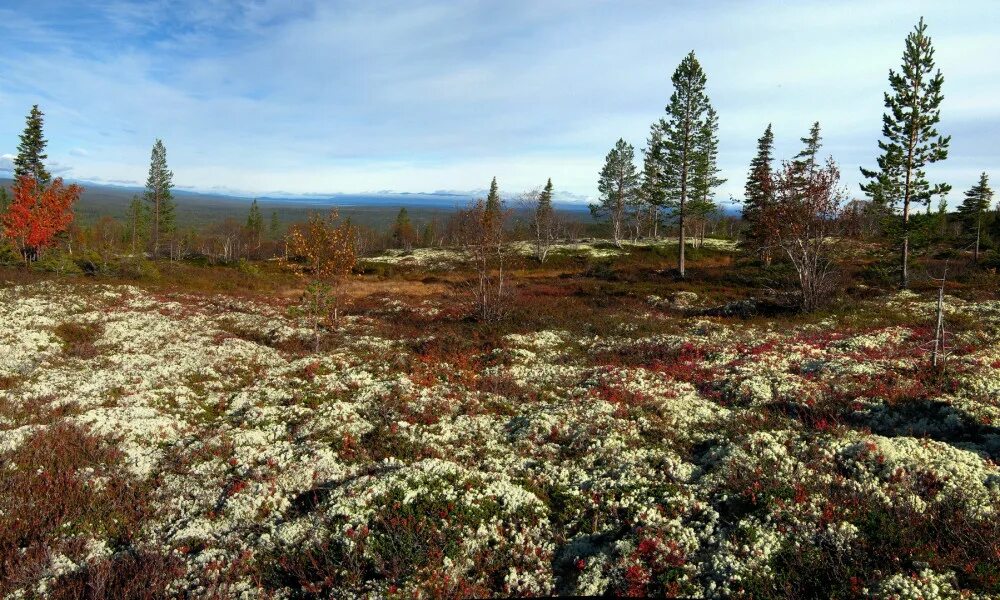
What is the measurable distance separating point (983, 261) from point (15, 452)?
224ft

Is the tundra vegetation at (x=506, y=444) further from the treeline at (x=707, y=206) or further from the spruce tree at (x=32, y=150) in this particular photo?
the spruce tree at (x=32, y=150)

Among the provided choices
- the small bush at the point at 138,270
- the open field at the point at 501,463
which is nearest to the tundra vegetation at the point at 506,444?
the open field at the point at 501,463

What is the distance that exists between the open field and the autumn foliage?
35.7 m

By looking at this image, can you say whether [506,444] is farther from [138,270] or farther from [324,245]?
[138,270]

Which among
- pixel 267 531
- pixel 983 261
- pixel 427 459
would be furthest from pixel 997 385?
pixel 983 261

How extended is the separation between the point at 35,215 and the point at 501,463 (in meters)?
64.5

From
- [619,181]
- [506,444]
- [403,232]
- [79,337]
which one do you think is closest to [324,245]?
[79,337]

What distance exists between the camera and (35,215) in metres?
51.6

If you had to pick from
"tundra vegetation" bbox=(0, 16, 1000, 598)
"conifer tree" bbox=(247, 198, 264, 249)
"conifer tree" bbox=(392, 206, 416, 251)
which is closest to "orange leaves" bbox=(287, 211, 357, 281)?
"tundra vegetation" bbox=(0, 16, 1000, 598)

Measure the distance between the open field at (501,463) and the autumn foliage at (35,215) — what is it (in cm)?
3566

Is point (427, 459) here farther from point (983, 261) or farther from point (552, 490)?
point (983, 261)

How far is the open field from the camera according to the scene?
8344 mm

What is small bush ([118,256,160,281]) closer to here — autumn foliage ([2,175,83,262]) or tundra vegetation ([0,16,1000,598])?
autumn foliage ([2,175,83,262])

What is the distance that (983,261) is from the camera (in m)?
46.4
